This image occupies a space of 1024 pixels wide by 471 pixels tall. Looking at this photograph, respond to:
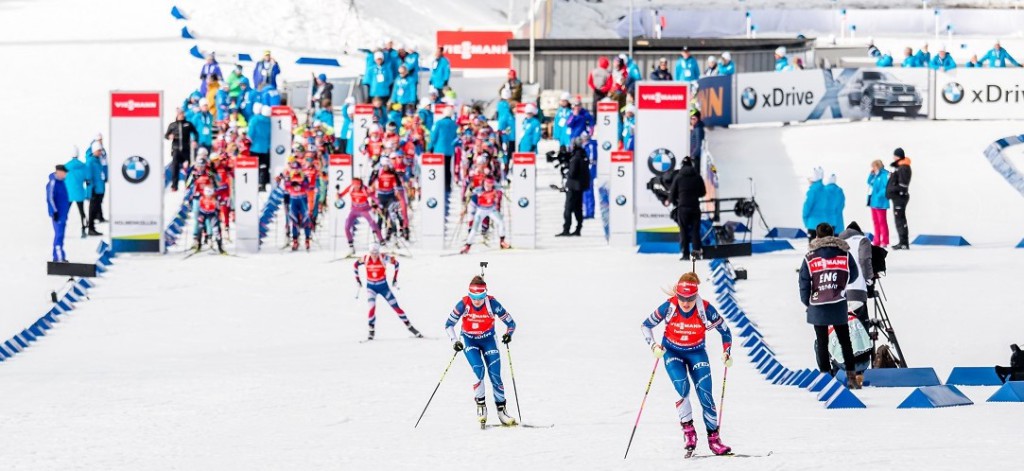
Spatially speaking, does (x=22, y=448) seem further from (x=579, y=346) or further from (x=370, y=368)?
(x=579, y=346)

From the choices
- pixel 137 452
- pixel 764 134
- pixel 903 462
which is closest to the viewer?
pixel 903 462

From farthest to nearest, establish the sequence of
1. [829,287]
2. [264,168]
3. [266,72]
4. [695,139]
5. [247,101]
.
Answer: [266,72], [247,101], [264,168], [695,139], [829,287]

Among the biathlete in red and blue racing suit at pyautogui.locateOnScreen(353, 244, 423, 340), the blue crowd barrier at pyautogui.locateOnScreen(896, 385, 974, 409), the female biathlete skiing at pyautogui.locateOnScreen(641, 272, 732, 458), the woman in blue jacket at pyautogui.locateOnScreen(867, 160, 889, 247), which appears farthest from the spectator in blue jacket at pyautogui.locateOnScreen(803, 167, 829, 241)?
the female biathlete skiing at pyautogui.locateOnScreen(641, 272, 732, 458)

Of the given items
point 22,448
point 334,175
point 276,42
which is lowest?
point 22,448

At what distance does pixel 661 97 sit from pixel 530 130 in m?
4.13

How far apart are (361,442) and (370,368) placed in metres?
3.81

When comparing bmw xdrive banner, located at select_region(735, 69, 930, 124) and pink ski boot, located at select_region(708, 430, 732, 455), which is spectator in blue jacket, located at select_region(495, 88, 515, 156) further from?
pink ski boot, located at select_region(708, 430, 732, 455)

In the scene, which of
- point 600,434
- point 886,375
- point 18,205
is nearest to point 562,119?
point 18,205

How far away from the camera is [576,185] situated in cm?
2688

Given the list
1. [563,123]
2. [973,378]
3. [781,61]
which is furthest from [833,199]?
[781,61]

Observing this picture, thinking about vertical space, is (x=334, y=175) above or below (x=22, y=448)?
above

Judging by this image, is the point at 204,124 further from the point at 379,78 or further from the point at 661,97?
the point at 661,97

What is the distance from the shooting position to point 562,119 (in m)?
30.1

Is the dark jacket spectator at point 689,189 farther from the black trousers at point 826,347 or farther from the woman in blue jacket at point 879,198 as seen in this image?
the black trousers at point 826,347
